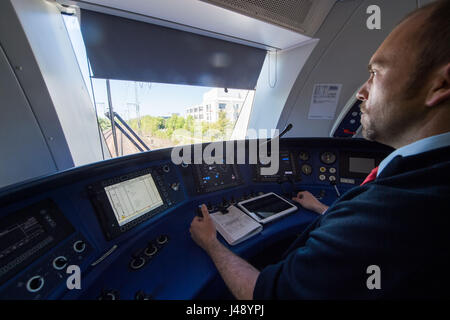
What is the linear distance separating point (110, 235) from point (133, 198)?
0.63ft

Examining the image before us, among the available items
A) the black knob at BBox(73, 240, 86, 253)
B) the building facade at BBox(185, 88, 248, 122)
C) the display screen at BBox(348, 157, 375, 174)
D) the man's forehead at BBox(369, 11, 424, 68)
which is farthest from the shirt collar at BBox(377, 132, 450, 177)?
the building facade at BBox(185, 88, 248, 122)

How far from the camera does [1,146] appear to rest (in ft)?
2.81

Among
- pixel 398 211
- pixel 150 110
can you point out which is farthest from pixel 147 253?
pixel 150 110

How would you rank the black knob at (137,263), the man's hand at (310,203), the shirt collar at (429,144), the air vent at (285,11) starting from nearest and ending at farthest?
the shirt collar at (429,144) < the black knob at (137,263) < the air vent at (285,11) < the man's hand at (310,203)

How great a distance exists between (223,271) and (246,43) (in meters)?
2.03

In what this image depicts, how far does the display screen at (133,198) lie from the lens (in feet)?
2.62

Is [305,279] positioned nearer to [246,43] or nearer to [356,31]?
[246,43]

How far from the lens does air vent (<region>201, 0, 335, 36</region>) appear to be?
1.05m

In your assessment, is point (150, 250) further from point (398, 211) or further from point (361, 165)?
point (361, 165)

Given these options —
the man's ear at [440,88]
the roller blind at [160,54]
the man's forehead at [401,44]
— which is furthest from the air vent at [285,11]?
the man's ear at [440,88]

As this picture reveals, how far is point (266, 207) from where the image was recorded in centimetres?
117

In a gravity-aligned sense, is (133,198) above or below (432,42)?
below

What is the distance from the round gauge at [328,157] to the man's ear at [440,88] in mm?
1106

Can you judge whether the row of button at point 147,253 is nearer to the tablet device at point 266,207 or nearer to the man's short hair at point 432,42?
the tablet device at point 266,207
